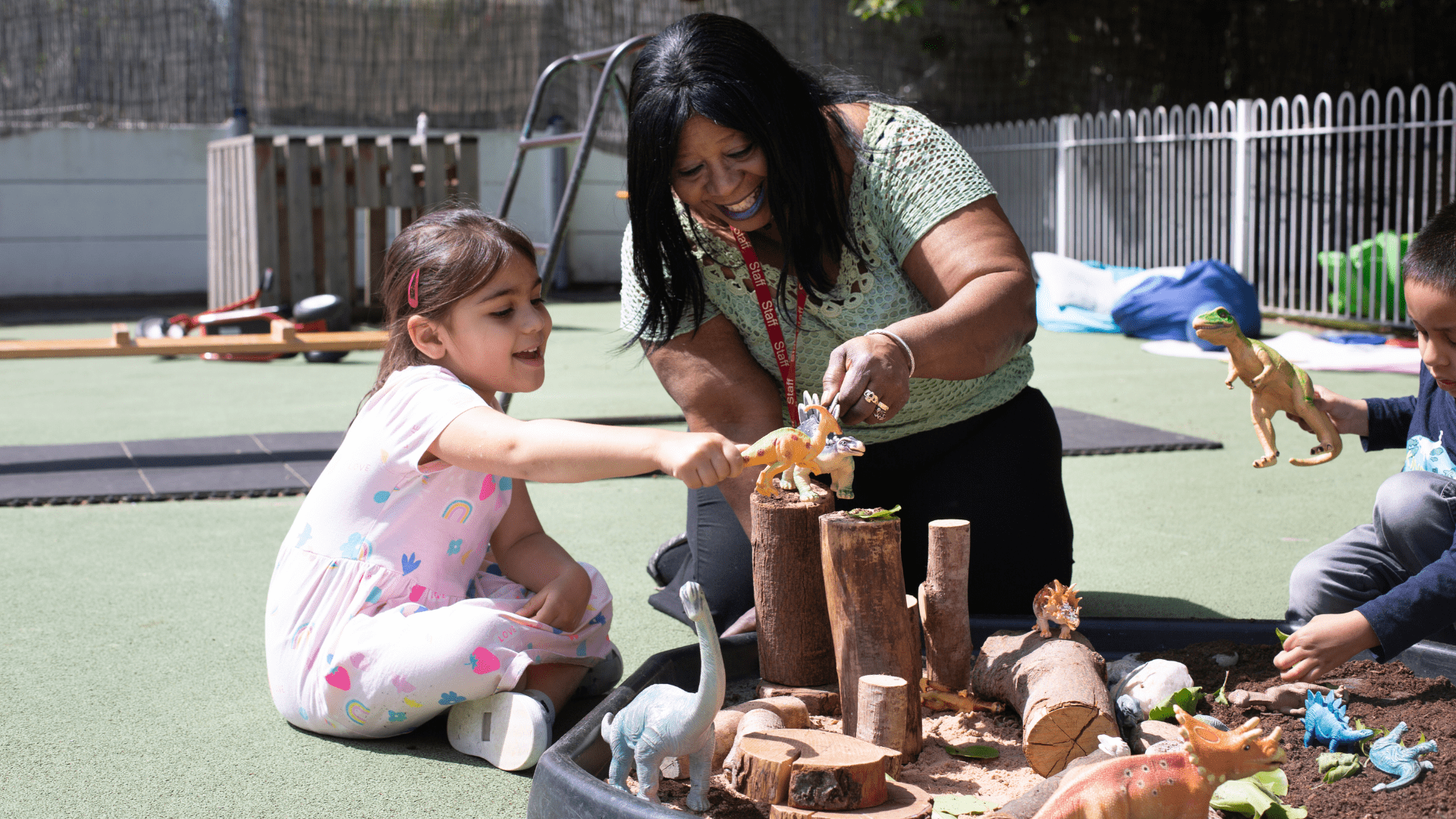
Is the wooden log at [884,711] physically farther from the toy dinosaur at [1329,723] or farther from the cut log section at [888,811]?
the toy dinosaur at [1329,723]

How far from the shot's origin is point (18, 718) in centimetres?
220

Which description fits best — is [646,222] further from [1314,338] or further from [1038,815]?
[1314,338]

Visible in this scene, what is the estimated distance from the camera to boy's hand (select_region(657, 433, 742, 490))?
5.21 ft

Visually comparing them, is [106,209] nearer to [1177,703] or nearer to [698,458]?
[698,458]

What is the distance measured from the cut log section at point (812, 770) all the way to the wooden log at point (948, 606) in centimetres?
40

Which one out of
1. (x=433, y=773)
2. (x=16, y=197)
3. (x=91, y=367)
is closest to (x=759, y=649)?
(x=433, y=773)

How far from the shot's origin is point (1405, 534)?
2.22 metres

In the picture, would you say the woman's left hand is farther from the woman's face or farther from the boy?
the boy

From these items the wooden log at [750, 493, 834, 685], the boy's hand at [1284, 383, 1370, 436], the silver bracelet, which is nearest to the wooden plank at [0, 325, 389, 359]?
the wooden log at [750, 493, 834, 685]

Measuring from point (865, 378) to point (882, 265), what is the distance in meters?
0.70

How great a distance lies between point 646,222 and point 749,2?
11250 mm

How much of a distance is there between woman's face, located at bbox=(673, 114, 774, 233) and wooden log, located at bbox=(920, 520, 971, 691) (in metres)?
0.71

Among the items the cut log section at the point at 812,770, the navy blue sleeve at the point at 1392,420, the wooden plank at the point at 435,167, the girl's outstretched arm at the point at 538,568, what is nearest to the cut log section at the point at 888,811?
the cut log section at the point at 812,770

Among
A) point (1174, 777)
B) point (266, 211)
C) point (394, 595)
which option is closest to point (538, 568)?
point (394, 595)
